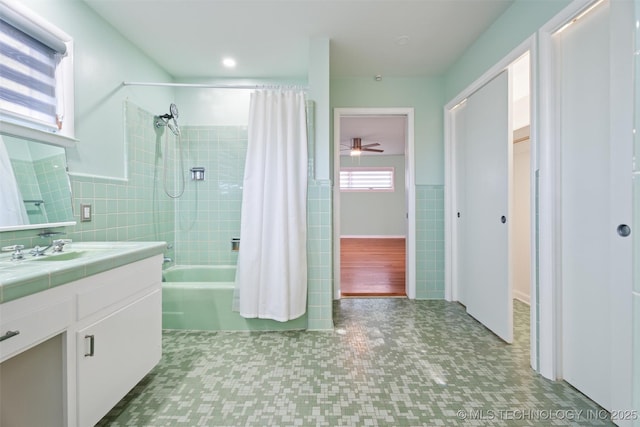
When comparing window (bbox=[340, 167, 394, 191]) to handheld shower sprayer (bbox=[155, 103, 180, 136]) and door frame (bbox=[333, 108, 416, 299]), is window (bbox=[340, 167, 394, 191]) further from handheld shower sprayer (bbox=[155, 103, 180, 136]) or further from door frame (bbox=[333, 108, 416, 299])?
handheld shower sprayer (bbox=[155, 103, 180, 136])

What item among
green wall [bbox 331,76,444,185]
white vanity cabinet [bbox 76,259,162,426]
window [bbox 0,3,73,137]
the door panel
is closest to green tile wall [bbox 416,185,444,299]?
green wall [bbox 331,76,444,185]

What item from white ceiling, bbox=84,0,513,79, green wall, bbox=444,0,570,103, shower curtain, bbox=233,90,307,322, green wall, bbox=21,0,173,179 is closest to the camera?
green wall, bbox=444,0,570,103

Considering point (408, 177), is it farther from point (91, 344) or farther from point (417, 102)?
point (91, 344)

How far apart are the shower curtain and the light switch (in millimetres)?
995

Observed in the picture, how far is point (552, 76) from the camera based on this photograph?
5.23ft

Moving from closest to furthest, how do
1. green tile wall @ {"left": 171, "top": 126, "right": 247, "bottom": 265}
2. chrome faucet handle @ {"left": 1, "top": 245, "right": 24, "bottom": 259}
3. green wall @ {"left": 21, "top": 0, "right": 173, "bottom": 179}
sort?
chrome faucet handle @ {"left": 1, "top": 245, "right": 24, "bottom": 259} < green wall @ {"left": 21, "top": 0, "right": 173, "bottom": 179} < green tile wall @ {"left": 171, "top": 126, "right": 247, "bottom": 265}

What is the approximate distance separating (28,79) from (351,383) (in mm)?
2426

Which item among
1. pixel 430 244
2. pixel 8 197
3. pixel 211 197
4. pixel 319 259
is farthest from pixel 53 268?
pixel 430 244

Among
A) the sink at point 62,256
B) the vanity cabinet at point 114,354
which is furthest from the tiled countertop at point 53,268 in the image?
the vanity cabinet at point 114,354

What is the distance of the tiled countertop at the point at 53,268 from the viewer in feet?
2.84

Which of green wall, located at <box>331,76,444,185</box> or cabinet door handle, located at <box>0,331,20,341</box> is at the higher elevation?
green wall, located at <box>331,76,444,185</box>

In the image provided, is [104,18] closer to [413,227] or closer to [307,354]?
[307,354]

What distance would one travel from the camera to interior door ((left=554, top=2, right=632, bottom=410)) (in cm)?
124

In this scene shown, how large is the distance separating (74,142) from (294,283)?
1735 mm
